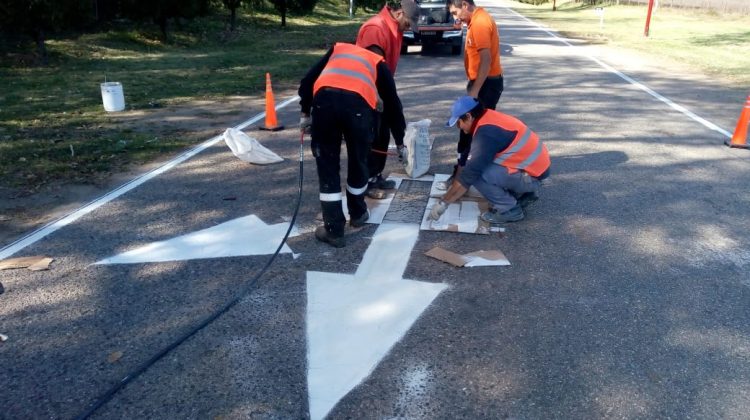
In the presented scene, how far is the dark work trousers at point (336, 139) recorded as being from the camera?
4.51 metres

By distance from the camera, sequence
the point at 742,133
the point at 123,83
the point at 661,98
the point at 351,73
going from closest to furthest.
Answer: the point at 351,73 → the point at 742,133 → the point at 661,98 → the point at 123,83

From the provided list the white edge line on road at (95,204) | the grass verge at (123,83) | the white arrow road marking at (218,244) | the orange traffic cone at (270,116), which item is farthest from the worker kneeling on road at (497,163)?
the orange traffic cone at (270,116)

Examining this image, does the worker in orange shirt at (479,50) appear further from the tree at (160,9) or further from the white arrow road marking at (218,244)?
the tree at (160,9)

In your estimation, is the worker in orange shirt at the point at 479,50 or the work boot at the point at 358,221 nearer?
the work boot at the point at 358,221

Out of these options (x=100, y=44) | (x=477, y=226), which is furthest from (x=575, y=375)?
(x=100, y=44)

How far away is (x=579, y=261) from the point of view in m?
4.64

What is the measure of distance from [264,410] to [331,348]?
23.7 inches

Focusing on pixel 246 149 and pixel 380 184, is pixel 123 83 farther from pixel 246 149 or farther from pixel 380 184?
pixel 380 184

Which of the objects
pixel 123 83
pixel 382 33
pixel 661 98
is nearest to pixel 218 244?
pixel 382 33

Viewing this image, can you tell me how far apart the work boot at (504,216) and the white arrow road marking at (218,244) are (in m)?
1.68

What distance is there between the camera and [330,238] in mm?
4828

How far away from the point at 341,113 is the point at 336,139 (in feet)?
0.80

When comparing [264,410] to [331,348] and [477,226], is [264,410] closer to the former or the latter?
[331,348]

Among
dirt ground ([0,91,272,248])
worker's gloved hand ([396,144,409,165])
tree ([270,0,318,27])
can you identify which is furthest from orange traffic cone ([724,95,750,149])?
tree ([270,0,318,27])
